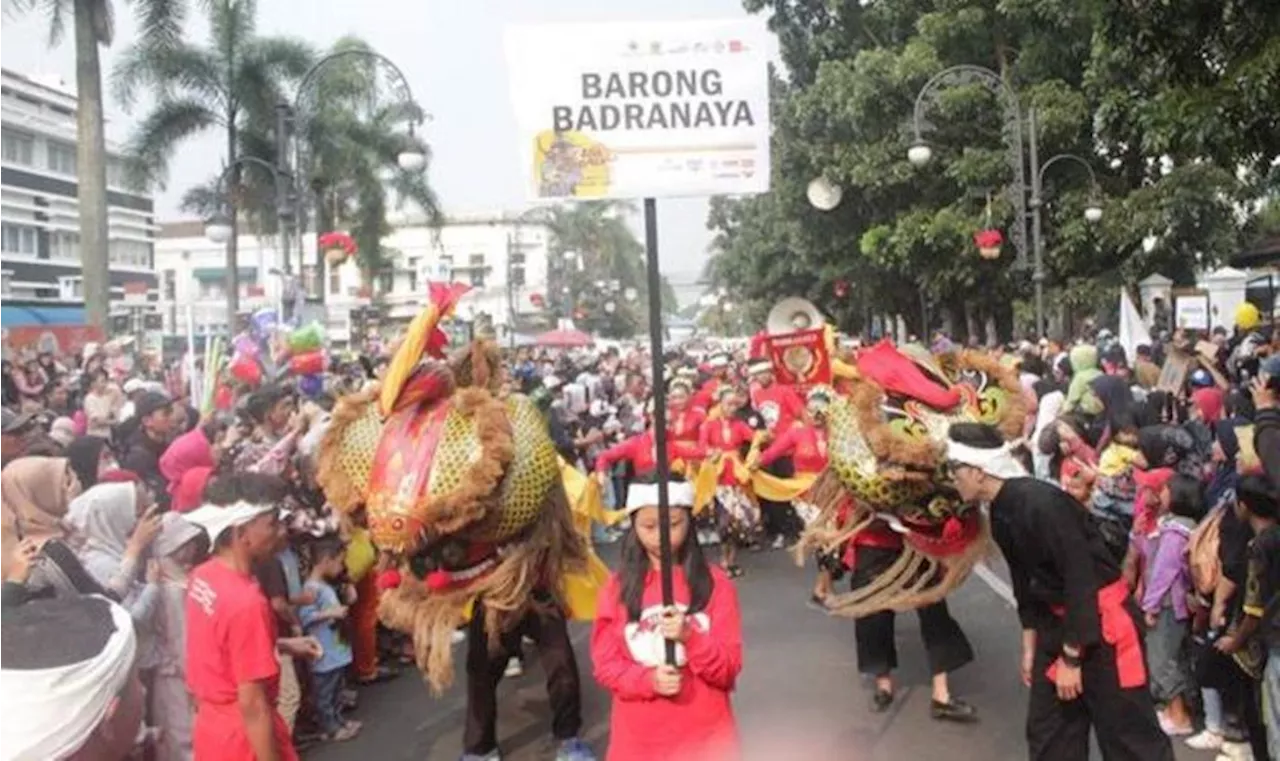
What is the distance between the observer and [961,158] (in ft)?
79.9

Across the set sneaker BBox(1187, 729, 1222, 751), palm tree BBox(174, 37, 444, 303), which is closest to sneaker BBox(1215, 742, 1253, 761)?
sneaker BBox(1187, 729, 1222, 751)

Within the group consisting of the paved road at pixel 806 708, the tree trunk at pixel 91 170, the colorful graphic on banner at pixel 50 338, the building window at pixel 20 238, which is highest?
the building window at pixel 20 238

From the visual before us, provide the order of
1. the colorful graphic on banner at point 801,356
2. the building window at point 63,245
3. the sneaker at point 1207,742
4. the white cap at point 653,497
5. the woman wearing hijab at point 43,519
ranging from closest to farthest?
1. the woman wearing hijab at point 43,519
2. the white cap at point 653,497
3. the sneaker at point 1207,742
4. the colorful graphic on banner at point 801,356
5. the building window at point 63,245

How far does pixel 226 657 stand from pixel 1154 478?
489 centimetres

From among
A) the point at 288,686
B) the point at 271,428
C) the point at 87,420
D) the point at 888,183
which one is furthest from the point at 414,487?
the point at 888,183

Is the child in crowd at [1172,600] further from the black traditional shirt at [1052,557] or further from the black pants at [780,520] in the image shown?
the black pants at [780,520]

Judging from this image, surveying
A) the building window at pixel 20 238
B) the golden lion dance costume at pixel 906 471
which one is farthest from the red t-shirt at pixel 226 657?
the building window at pixel 20 238

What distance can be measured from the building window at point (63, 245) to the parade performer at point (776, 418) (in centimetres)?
5374

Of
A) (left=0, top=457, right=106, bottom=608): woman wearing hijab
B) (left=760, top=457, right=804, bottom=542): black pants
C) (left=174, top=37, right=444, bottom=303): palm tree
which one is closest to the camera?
(left=0, top=457, right=106, bottom=608): woman wearing hijab

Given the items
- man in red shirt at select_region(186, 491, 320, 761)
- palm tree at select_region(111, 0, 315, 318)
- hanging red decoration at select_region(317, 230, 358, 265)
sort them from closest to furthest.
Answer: man in red shirt at select_region(186, 491, 320, 761)
hanging red decoration at select_region(317, 230, 358, 265)
palm tree at select_region(111, 0, 315, 318)

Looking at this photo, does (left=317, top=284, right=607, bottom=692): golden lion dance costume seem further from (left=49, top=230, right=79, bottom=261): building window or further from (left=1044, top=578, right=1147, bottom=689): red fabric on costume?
(left=49, top=230, right=79, bottom=261): building window

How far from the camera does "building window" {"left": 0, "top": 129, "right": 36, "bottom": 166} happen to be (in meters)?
54.2

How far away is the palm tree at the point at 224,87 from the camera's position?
1229 inches

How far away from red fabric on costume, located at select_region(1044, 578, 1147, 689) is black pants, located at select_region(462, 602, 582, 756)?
2.50 metres
